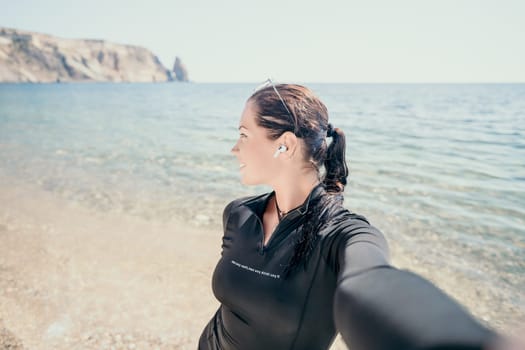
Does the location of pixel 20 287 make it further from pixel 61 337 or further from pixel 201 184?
pixel 201 184

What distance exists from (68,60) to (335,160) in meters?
166

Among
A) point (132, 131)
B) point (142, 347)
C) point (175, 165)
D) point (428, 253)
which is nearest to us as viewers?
point (142, 347)

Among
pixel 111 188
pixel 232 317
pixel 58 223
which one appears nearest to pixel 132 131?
pixel 111 188

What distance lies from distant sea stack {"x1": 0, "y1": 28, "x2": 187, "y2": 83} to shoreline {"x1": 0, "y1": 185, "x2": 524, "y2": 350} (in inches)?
5454

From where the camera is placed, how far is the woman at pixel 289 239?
1753mm

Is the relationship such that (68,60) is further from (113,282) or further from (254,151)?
(254,151)

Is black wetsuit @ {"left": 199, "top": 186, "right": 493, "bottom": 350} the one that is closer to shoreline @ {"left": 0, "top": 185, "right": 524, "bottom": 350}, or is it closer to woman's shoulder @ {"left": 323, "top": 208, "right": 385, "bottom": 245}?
woman's shoulder @ {"left": 323, "top": 208, "right": 385, "bottom": 245}

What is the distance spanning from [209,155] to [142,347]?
1175cm

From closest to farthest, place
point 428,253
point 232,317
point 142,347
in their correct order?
point 232,317 → point 142,347 → point 428,253

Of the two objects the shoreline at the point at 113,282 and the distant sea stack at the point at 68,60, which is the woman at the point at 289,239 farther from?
the distant sea stack at the point at 68,60

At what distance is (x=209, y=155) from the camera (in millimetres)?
15312

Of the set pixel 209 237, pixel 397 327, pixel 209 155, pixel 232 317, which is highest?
pixel 397 327

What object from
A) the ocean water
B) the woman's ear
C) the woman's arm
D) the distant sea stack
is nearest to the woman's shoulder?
the woman's ear

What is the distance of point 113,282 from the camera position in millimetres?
5270
